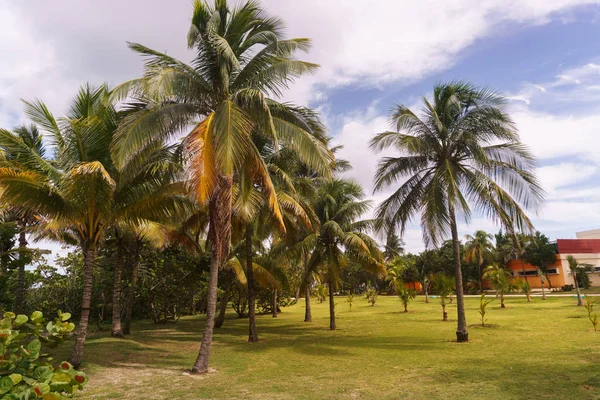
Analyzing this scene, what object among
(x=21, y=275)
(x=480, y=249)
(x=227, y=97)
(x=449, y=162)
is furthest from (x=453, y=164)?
(x=480, y=249)

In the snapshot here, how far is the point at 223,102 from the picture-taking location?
373 inches

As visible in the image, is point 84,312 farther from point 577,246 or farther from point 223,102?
point 577,246

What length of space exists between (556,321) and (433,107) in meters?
12.4

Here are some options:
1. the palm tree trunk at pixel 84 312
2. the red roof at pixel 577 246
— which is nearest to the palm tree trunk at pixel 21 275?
the palm tree trunk at pixel 84 312

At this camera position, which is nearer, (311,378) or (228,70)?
(311,378)

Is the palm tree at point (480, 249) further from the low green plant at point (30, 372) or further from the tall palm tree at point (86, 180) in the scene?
the low green plant at point (30, 372)

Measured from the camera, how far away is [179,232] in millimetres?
17172

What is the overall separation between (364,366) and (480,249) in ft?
158

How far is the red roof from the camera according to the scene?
51.6m

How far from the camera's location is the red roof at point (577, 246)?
51569 mm

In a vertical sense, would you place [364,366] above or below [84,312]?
below

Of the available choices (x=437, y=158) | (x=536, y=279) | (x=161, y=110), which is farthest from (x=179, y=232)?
(x=536, y=279)

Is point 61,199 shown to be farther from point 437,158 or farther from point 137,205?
Answer: point 437,158

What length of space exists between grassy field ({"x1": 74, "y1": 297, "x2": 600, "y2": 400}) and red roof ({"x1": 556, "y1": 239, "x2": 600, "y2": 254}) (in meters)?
41.5
